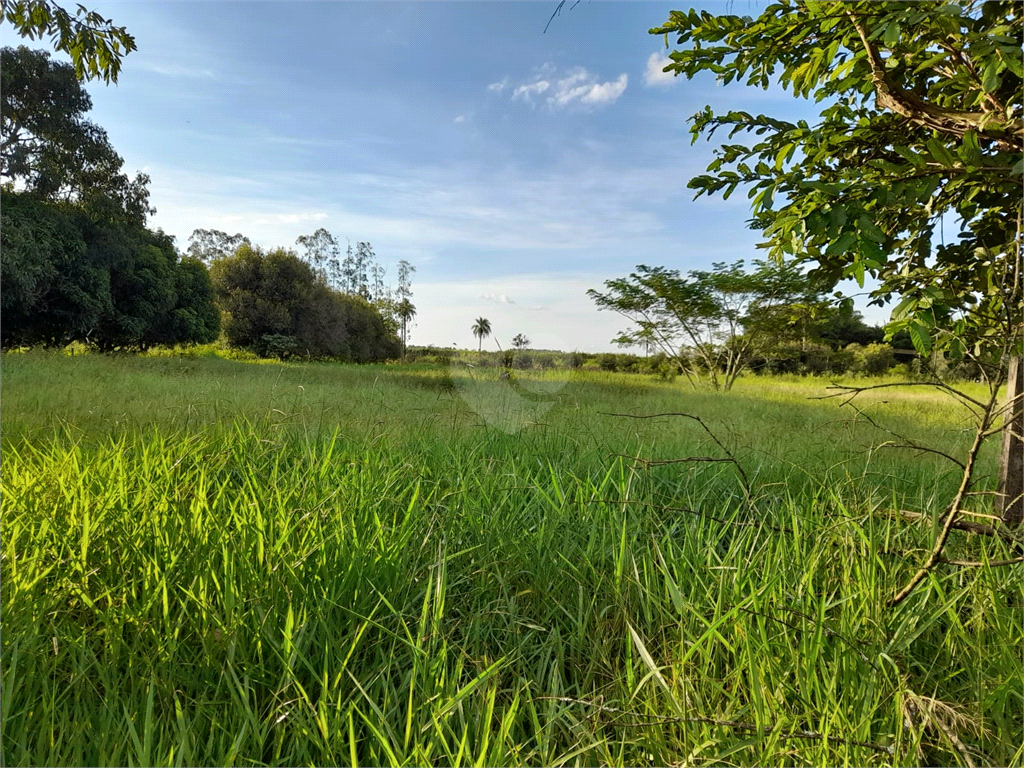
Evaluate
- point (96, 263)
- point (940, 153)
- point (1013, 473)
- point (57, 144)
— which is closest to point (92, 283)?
point (96, 263)

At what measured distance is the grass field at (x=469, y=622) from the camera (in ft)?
2.69

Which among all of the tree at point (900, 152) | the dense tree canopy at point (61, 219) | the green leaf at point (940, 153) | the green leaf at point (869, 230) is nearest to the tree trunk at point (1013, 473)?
the tree at point (900, 152)

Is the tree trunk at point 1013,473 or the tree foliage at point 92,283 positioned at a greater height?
the tree foliage at point 92,283

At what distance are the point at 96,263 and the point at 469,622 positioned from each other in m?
6.12

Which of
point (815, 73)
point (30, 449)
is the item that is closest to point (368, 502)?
point (30, 449)

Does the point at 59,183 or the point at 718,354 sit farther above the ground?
the point at 59,183

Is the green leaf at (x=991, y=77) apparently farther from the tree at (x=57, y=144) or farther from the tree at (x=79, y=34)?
the tree at (x=57, y=144)

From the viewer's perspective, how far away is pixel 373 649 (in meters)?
1.07

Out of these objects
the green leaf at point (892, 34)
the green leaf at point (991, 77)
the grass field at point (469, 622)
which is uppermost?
the green leaf at point (892, 34)

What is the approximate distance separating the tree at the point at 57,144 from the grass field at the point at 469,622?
380cm

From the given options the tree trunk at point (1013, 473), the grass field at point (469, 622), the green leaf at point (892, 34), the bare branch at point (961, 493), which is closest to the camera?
the grass field at point (469, 622)

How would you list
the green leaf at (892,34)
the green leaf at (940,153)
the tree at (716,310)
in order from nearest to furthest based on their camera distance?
the green leaf at (892,34)
the green leaf at (940,153)
the tree at (716,310)

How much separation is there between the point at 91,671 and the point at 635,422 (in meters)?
2.64

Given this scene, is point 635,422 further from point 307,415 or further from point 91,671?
point 91,671
